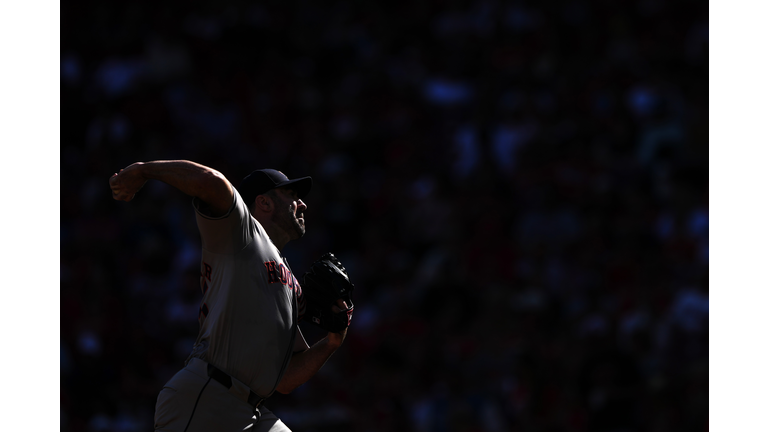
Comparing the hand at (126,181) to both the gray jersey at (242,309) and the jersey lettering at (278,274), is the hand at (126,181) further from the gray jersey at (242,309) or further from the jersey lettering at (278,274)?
the jersey lettering at (278,274)

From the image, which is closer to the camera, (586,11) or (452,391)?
(452,391)

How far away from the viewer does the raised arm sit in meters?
2.73

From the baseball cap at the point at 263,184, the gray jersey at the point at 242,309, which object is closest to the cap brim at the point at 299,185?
the baseball cap at the point at 263,184

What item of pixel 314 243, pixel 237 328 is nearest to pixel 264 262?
pixel 237 328

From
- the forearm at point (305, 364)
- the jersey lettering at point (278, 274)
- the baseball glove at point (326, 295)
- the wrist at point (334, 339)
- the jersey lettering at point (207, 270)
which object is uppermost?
the jersey lettering at point (207, 270)

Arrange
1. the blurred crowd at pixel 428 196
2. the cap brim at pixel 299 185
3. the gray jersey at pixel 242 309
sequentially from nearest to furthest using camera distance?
1. the gray jersey at pixel 242 309
2. the cap brim at pixel 299 185
3. the blurred crowd at pixel 428 196

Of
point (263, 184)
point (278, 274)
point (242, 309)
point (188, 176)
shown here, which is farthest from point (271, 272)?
point (188, 176)

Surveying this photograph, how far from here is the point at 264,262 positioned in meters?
3.17

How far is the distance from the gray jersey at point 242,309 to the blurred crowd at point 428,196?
11.1ft

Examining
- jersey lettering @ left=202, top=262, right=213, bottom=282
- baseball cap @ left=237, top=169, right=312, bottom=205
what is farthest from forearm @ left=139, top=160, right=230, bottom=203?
baseball cap @ left=237, top=169, right=312, bottom=205

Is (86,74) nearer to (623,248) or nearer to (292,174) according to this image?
(292,174)

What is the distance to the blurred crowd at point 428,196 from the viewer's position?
6.50 m

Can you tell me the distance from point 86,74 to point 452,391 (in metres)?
6.07

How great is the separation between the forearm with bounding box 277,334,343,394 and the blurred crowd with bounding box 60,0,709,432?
114 inches
